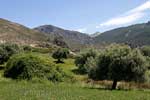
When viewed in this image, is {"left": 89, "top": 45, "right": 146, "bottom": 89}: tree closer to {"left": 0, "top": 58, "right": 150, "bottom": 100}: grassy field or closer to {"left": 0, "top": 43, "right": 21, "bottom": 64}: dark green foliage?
{"left": 0, "top": 58, "right": 150, "bottom": 100}: grassy field

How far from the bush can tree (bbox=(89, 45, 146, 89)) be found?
29.3 ft

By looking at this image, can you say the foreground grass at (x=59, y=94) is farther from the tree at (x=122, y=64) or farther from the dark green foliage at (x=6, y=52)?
the dark green foliage at (x=6, y=52)

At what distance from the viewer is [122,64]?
4412cm

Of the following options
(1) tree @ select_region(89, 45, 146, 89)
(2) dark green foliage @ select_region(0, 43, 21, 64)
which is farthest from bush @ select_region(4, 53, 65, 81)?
(2) dark green foliage @ select_region(0, 43, 21, 64)

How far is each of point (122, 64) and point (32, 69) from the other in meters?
14.0

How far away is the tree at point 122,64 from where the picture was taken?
145ft

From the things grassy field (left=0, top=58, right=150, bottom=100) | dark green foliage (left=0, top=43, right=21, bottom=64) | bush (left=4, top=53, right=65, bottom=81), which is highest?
dark green foliage (left=0, top=43, right=21, bottom=64)

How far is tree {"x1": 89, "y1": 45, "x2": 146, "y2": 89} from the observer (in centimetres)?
4409

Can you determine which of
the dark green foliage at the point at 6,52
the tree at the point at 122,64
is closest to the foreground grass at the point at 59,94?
the tree at the point at 122,64

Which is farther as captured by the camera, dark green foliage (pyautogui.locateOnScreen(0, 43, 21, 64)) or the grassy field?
dark green foliage (pyautogui.locateOnScreen(0, 43, 21, 64))

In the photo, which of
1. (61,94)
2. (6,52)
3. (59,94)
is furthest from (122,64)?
(6,52)

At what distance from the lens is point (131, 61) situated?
43938 millimetres

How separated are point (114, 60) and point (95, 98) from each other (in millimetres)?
17110

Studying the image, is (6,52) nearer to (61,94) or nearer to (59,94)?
(61,94)
